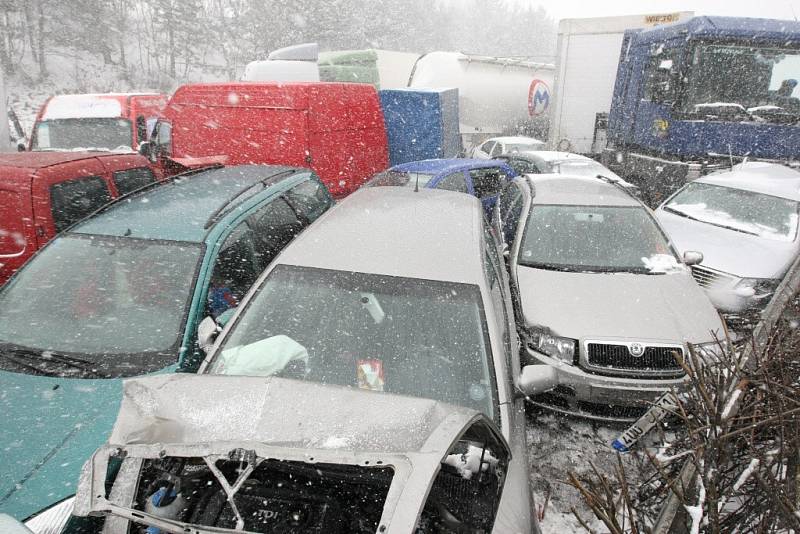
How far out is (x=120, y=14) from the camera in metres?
37.5

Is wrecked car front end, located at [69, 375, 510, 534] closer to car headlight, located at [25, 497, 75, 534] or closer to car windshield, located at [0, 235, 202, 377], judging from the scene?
car headlight, located at [25, 497, 75, 534]

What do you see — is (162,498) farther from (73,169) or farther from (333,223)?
(73,169)

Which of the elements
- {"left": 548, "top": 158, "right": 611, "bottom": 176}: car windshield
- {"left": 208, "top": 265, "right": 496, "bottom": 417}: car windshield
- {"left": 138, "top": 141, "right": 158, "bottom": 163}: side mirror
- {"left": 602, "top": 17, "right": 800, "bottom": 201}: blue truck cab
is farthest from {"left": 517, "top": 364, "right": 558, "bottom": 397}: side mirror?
{"left": 602, "top": 17, "right": 800, "bottom": 201}: blue truck cab

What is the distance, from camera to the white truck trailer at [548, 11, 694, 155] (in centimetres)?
1393

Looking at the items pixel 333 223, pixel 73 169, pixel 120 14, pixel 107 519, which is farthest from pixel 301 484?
Result: pixel 120 14

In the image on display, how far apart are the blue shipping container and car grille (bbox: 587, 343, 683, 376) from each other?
7.94m

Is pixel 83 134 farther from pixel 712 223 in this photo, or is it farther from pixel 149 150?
pixel 712 223

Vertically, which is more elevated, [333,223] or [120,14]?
[120,14]

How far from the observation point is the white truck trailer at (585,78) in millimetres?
13930

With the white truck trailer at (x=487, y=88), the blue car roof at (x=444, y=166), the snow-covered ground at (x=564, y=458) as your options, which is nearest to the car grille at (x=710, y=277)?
the snow-covered ground at (x=564, y=458)

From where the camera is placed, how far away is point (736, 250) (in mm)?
6270

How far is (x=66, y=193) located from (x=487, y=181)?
5.85 meters

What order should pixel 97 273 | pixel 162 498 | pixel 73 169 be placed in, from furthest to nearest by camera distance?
pixel 73 169
pixel 97 273
pixel 162 498

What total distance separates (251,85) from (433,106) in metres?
4.39
